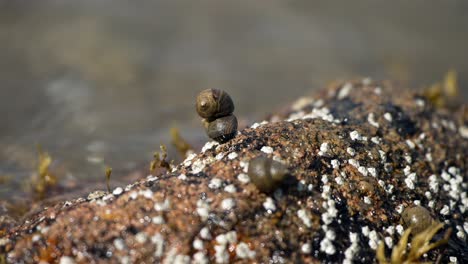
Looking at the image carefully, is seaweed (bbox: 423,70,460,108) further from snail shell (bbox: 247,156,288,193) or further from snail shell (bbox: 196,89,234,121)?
snail shell (bbox: 247,156,288,193)

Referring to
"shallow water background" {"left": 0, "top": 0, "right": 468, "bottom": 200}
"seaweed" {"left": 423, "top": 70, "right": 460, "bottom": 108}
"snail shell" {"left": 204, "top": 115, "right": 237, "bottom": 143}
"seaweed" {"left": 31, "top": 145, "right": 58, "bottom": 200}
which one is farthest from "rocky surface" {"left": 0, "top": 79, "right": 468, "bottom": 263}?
"shallow water background" {"left": 0, "top": 0, "right": 468, "bottom": 200}

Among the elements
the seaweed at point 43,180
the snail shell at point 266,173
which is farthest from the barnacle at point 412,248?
the seaweed at point 43,180

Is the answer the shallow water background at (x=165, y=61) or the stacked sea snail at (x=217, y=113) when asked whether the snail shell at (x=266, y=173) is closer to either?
the stacked sea snail at (x=217, y=113)

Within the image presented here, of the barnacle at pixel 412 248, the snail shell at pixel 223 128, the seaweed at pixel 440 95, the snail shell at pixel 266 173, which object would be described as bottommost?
the barnacle at pixel 412 248

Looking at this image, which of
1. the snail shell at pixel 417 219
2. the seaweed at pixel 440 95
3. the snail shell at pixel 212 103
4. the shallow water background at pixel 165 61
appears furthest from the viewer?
the shallow water background at pixel 165 61

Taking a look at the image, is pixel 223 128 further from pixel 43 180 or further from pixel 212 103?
pixel 43 180

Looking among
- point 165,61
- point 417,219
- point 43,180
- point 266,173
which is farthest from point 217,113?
point 165,61

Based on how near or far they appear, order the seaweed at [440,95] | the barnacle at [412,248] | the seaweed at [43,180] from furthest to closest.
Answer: the seaweed at [440,95], the seaweed at [43,180], the barnacle at [412,248]
